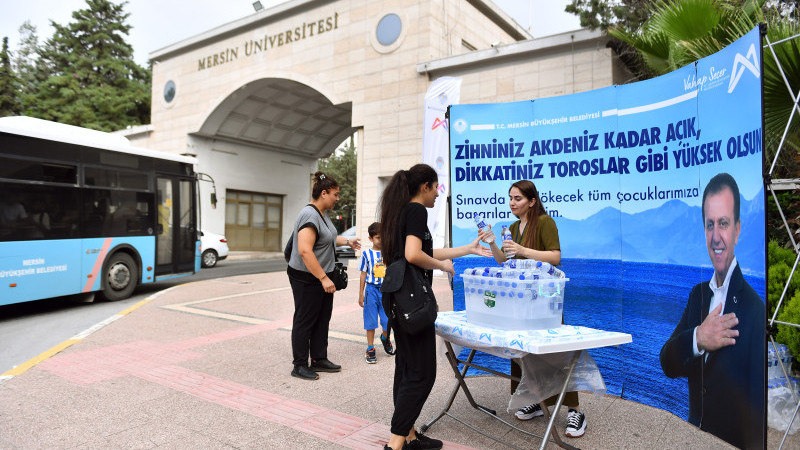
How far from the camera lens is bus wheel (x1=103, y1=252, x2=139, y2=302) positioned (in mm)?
9461

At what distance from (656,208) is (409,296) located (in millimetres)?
2284

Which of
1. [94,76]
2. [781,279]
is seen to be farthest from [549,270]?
→ [94,76]

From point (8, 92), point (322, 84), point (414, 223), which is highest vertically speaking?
point (8, 92)

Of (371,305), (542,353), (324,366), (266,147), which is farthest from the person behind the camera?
(266,147)

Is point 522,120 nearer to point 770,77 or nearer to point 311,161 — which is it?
point 770,77

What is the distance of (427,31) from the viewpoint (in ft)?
53.4

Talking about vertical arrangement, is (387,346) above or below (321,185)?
below

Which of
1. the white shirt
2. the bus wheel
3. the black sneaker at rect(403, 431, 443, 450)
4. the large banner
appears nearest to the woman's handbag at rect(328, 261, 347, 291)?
the large banner

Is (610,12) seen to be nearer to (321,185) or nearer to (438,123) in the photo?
(438,123)

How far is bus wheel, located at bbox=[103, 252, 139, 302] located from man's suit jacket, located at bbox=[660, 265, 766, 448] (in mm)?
9623

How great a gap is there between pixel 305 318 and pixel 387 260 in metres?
1.93

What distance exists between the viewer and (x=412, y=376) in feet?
9.96

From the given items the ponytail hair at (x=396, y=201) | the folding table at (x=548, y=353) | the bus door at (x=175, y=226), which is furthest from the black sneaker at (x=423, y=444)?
the bus door at (x=175, y=226)

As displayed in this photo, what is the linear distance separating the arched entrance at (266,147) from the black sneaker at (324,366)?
58.5ft
